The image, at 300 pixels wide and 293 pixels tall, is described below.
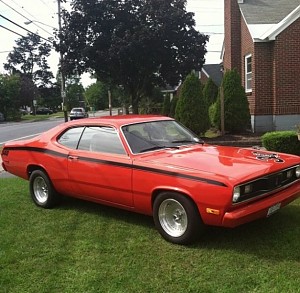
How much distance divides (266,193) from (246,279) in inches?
44.8

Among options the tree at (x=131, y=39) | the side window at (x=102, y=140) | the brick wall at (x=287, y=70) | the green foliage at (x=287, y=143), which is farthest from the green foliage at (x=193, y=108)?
the tree at (x=131, y=39)

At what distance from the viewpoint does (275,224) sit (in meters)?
5.23

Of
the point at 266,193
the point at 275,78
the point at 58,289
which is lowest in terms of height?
the point at 58,289

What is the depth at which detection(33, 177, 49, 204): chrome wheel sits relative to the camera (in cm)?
657

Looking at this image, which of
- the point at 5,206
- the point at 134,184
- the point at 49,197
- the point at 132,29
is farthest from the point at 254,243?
the point at 132,29

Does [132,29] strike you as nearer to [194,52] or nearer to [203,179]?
[194,52]

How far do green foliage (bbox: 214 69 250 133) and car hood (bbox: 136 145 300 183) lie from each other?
27.7ft

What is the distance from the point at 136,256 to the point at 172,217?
Result: 25.0 inches

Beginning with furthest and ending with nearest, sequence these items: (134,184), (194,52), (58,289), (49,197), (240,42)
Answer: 1. (194,52)
2. (240,42)
3. (49,197)
4. (134,184)
5. (58,289)

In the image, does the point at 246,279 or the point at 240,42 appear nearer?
the point at 246,279

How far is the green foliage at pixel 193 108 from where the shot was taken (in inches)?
525

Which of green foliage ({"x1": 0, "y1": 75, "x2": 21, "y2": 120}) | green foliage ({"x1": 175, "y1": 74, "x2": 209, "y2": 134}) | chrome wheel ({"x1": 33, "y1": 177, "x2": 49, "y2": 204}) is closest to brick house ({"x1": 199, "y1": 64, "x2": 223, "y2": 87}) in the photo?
green foliage ({"x1": 175, "y1": 74, "x2": 209, "y2": 134})

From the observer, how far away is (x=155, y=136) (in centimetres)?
566

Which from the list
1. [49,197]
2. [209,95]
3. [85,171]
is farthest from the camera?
[209,95]
